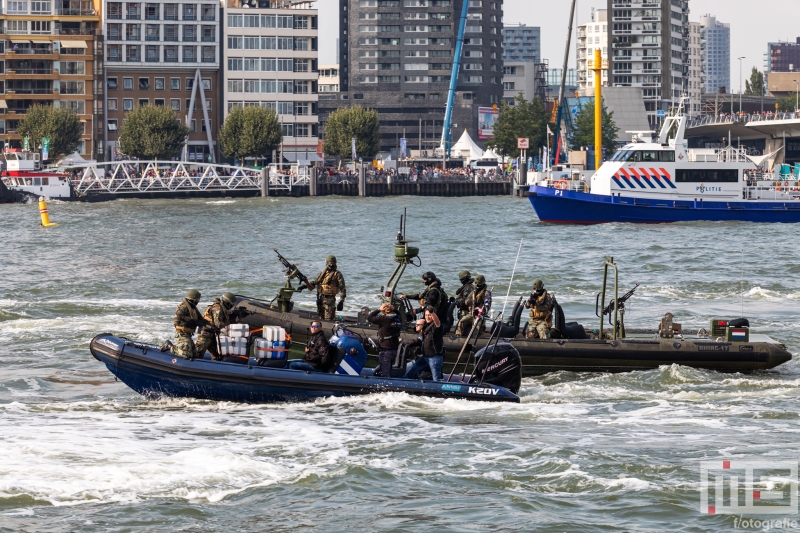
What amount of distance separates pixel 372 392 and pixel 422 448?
215 cm

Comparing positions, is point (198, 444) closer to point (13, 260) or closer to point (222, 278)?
point (222, 278)

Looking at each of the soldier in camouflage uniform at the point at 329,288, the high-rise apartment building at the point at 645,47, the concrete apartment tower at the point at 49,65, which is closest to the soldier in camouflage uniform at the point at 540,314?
the soldier in camouflage uniform at the point at 329,288

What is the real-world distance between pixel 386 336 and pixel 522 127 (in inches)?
4269

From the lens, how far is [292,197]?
363 feet

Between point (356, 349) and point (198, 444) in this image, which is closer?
point (198, 444)

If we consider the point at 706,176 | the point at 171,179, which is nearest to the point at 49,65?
the point at 171,179

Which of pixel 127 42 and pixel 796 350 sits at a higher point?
pixel 127 42

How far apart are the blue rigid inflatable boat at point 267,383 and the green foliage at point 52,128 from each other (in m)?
102

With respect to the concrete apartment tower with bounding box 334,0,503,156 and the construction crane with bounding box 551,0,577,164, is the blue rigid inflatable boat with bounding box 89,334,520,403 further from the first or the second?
the concrete apartment tower with bounding box 334,0,503,156

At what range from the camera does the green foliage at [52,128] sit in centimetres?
11750

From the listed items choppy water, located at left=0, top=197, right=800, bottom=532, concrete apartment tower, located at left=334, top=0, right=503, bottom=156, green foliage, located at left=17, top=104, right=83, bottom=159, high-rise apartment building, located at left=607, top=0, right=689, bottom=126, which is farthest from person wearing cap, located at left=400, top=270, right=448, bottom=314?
high-rise apartment building, located at left=607, top=0, right=689, bottom=126

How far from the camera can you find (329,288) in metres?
24.6

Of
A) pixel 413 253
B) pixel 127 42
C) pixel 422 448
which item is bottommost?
pixel 422 448

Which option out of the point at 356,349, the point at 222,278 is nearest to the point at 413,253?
the point at 356,349
